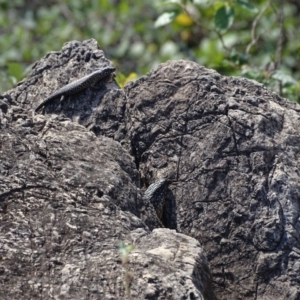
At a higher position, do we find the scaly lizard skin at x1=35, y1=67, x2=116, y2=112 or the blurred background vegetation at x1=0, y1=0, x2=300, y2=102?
the blurred background vegetation at x1=0, y1=0, x2=300, y2=102

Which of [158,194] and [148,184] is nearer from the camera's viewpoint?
[158,194]

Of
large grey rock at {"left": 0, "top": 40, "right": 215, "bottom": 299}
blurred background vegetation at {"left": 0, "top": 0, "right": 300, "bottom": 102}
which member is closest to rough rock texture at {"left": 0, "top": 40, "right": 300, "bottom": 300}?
large grey rock at {"left": 0, "top": 40, "right": 215, "bottom": 299}

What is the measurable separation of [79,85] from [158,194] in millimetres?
992

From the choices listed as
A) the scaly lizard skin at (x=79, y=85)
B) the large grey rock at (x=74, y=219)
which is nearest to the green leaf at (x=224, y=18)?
the scaly lizard skin at (x=79, y=85)

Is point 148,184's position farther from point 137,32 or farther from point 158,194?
point 137,32

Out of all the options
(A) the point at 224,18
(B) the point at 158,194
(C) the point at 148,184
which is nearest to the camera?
(B) the point at 158,194

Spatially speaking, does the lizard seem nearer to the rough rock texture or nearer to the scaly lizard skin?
the rough rock texture

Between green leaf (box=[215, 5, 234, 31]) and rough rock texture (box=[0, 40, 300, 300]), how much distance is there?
218 cm

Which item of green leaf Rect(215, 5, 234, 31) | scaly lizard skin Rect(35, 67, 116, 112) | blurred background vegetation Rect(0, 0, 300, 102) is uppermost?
blurred background vegetation Rect(0, 0, 300, 102)

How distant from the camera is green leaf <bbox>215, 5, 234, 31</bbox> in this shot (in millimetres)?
8164

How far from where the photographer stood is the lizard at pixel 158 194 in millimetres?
5247

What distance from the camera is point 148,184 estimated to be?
566 cm

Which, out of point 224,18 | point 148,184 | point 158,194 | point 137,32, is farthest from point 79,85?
point 137,32

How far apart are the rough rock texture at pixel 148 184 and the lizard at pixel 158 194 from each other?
0.05m
